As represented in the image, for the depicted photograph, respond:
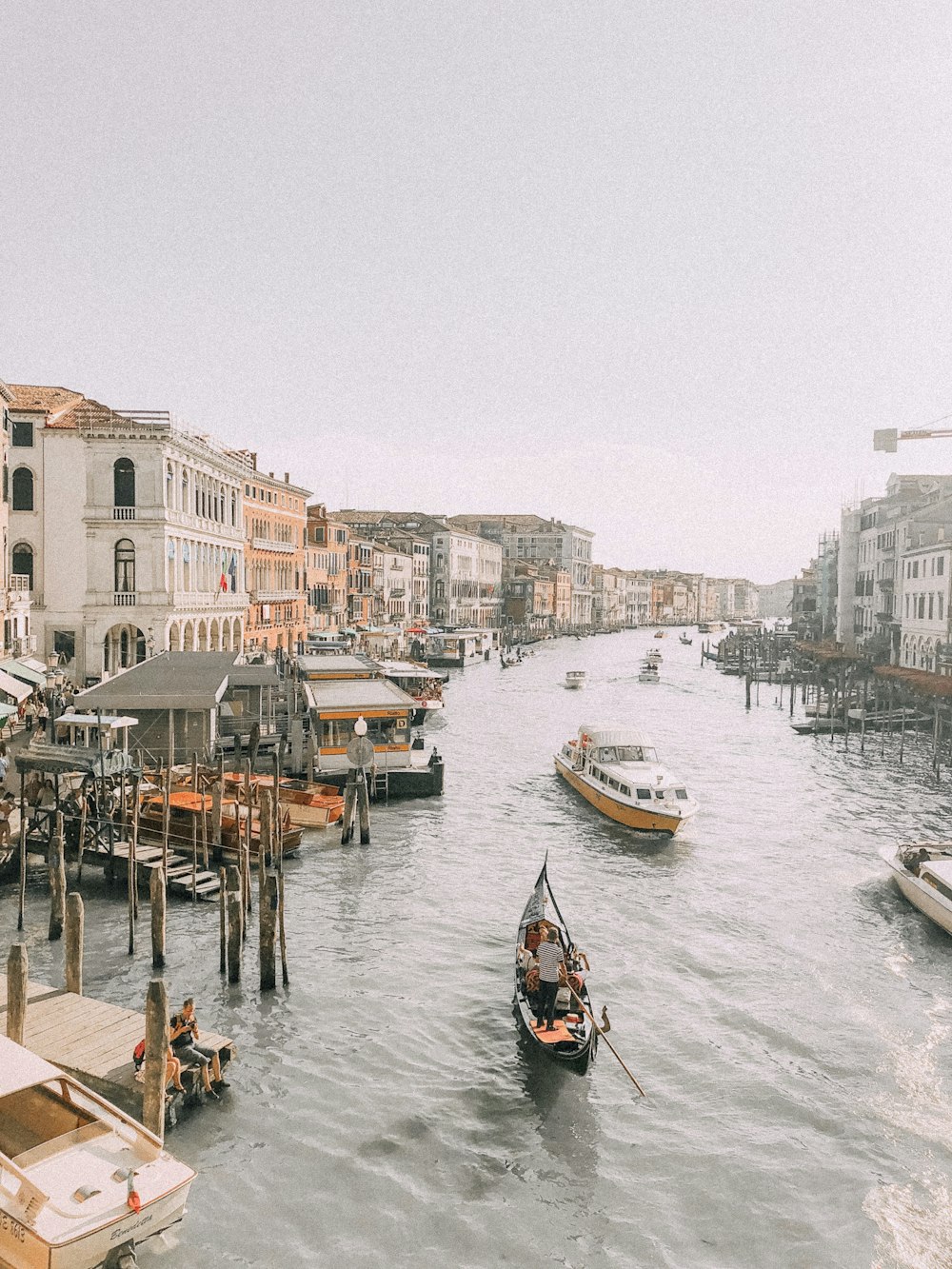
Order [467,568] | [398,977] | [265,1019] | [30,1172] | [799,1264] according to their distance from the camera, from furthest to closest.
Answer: [467,568], [398,977], [265,1019], [799,1264], [30,1172]

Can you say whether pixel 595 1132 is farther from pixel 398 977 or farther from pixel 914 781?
pixel 914 781

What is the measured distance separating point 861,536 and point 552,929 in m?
72.9

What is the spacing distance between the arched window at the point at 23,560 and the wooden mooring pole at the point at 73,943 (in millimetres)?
32037

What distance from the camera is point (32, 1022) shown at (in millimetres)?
13023

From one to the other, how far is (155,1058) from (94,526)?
3585 centimetres

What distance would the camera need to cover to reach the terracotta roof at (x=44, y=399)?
42.4 metres

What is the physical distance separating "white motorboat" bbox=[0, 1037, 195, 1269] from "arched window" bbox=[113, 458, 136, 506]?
119 ft

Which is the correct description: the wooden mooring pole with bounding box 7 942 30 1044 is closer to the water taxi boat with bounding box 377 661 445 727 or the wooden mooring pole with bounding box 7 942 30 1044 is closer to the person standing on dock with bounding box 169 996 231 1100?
the person standing on dock with bounding box 169 996 231 1100

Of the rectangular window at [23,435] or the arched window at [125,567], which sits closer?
the rectangular window at [23,435]

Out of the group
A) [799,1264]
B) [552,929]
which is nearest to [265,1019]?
[552,929]

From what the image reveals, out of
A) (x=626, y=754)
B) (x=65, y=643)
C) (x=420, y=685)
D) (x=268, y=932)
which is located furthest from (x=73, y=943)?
(x=420, y=685)

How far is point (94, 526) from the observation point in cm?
4312

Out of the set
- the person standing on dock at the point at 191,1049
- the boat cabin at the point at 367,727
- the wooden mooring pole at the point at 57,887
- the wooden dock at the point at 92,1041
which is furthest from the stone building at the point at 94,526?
the person standing on dock at the point at 191,1049

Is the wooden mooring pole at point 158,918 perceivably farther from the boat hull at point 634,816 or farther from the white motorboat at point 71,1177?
the boat hull at point 634,816
